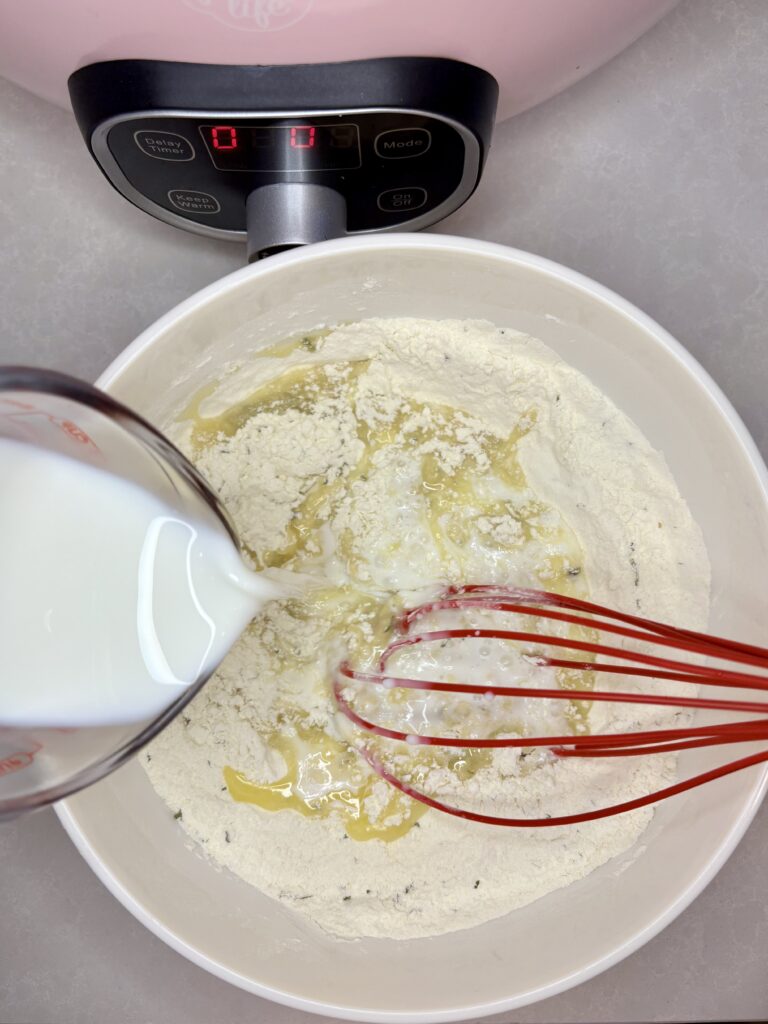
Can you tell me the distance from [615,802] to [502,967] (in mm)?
145

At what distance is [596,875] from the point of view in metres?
0.70

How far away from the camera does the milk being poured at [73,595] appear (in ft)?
1.63

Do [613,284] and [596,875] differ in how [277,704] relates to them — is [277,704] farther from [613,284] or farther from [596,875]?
[613,284]

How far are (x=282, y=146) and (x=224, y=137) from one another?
0.04 meters

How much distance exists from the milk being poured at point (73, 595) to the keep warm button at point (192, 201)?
0.25m

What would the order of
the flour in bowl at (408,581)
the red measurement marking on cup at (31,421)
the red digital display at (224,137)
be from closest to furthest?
the red measurement marking on cup at (31,421)
the red digital display at (224,137)
the flour in bowl at (408,581)

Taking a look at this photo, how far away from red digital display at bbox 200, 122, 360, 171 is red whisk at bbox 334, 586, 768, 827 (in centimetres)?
32

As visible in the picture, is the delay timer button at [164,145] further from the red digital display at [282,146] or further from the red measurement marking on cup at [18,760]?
the red measurement marking on cup at [18,760]

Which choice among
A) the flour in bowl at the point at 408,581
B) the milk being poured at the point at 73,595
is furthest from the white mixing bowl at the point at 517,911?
the milk being poured at the point at 73,595

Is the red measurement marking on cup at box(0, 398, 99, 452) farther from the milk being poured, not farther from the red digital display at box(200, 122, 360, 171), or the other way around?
the red digital display at box(200, 122, 360, 171)

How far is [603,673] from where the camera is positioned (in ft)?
2.45

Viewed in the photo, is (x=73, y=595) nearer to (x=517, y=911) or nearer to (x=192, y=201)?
(x=192, y=201)

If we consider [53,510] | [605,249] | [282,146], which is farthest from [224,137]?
[605,249]

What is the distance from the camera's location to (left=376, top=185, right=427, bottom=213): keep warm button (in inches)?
25.6
